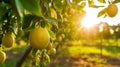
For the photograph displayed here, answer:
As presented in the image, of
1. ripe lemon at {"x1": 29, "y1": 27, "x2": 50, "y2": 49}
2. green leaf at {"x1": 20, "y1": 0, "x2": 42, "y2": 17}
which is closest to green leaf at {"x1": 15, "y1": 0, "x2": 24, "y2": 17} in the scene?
green leaf at {"x1": 20, "y1": 0, "x2": 42, "y2": 17}

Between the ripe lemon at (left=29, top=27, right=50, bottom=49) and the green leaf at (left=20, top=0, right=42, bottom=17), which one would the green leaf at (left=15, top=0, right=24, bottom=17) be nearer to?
the green leaf at (left=20, top=0, right=42, bottom=17)

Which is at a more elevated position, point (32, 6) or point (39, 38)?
point (32, 6)

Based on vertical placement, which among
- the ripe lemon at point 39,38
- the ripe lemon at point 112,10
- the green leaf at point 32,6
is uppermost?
the green leaf at point 32,6

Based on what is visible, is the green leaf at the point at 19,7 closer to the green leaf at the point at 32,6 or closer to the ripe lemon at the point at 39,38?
the green leaf at the point at 32,6

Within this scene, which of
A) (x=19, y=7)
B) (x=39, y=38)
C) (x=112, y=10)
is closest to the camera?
(x=19, y=7)

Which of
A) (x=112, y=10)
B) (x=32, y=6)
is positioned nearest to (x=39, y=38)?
(x=32, y=6)

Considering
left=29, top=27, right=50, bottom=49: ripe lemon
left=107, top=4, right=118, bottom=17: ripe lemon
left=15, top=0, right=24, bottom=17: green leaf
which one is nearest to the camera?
left=15, top=0, right=24, bottom=17: green leaf

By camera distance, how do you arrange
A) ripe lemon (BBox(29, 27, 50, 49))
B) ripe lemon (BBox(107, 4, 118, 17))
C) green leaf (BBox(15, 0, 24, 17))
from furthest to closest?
1. ripe lemon (BBox(107, 4, 118, 17))
2. ripe lemon (BBox(29, 27, 50, 49))
3. green leaf (BBox(15, 0, 24, 17))

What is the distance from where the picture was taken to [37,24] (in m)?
1.40

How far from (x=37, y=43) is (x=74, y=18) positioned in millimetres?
2425

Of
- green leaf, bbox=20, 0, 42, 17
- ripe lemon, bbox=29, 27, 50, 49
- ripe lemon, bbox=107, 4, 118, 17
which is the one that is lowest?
ripe lemon, bbox=29, 27, 50, 49

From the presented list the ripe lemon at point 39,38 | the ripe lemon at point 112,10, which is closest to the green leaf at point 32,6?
the ripe lemon at point 39,38

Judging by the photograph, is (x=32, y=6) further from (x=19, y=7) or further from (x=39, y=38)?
(x=39, y=38)

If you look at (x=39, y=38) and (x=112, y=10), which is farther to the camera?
(x=112, y=10)
